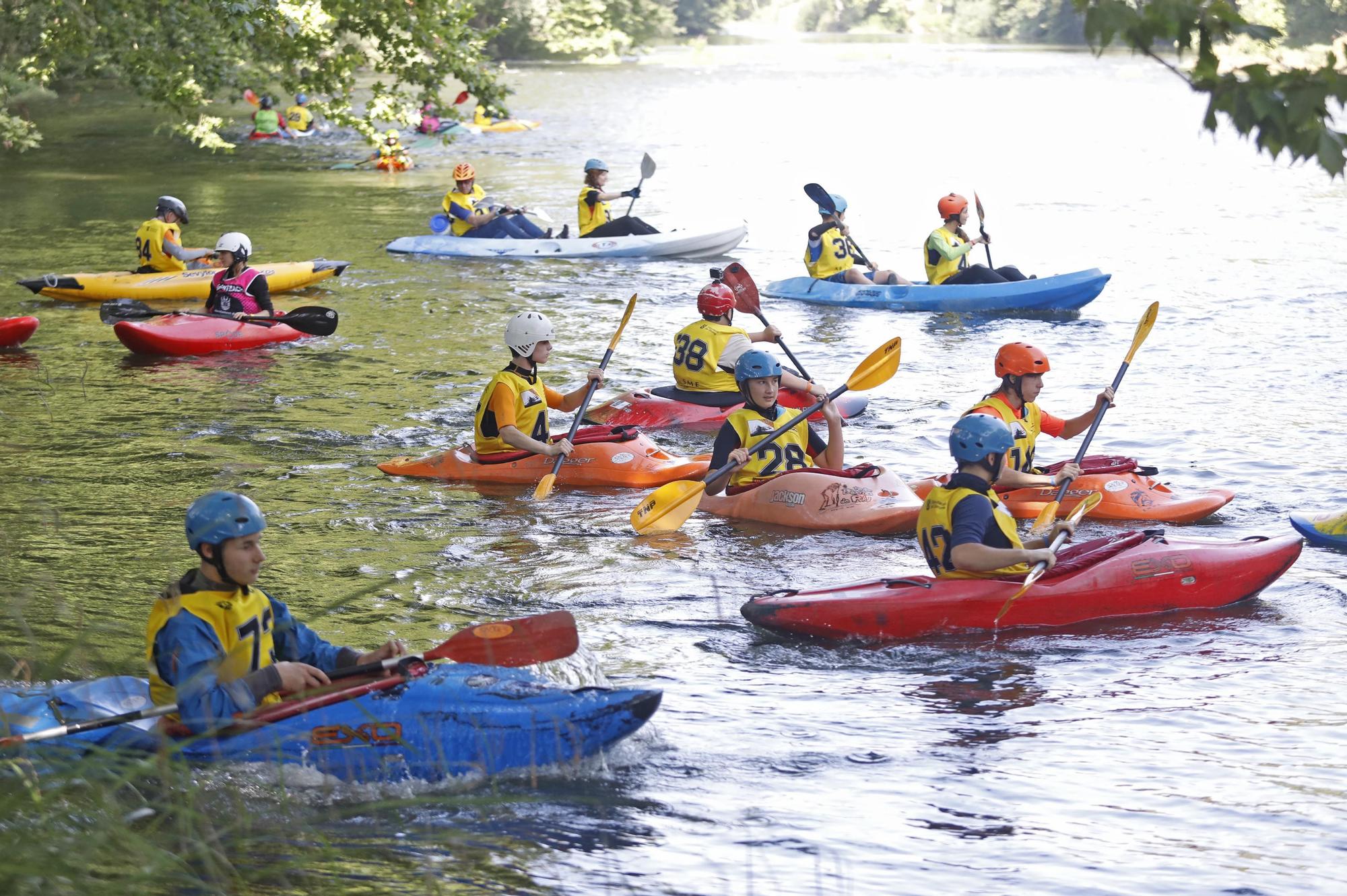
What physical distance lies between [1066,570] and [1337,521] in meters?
2.14

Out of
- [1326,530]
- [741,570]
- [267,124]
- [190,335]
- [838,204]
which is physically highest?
[267,124]

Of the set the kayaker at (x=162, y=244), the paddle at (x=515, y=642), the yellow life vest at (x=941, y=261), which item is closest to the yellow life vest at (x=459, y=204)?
the kayaker at (x=162, y=244)

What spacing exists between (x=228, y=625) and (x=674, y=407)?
5860mm

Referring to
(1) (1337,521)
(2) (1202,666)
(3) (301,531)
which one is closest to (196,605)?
(3) (301,531)

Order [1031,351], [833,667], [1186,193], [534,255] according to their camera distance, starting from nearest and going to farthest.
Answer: [833,667], [1031,351], [534,255], [1186,193]

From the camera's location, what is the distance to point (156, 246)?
594 inches

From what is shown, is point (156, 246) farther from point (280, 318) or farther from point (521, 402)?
point (521, 402)

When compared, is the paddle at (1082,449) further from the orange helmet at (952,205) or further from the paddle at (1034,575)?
the orange helmet at (952,205)

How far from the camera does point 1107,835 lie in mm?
5074

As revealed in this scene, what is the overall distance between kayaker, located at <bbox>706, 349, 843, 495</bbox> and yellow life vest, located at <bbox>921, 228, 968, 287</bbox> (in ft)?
21.7

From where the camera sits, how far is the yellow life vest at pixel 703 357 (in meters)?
10.1

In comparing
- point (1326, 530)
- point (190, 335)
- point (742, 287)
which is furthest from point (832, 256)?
point (1326, 530)

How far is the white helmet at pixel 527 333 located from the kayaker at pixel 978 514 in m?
3.06

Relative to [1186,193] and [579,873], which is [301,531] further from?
[1186,193]
